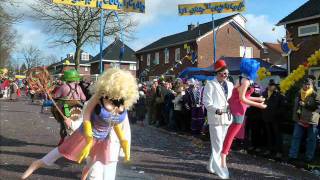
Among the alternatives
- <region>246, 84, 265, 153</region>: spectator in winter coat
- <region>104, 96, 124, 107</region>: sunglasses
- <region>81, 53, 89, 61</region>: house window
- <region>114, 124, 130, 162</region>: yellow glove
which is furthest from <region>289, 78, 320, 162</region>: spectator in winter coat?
<region>81, 53, 89, 61</region>: house window

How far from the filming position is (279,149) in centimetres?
976

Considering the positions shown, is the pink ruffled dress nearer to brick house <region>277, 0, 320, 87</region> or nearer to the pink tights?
the pink tights

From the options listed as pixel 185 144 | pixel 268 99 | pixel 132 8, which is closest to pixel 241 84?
pixel 268 99

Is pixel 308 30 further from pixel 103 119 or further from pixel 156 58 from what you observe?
pixel 156 58

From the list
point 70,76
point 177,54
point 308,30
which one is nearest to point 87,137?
point 70,76

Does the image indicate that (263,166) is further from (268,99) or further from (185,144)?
(185,144)

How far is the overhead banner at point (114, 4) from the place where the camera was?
1380cm

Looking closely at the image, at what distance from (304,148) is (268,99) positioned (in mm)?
1322

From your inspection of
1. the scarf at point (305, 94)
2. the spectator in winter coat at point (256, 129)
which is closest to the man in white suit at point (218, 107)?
the scarf at point (305, 94)

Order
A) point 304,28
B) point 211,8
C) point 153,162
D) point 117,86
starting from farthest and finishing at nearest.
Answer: point 304,28 < point 211,8 < point 153,162 < point 117,86

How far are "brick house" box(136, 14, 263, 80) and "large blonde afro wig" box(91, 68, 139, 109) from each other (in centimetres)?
3654

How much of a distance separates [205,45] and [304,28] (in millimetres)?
19113

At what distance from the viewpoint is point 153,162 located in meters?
8.52

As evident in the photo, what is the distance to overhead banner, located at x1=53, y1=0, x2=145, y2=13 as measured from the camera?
13797mm
